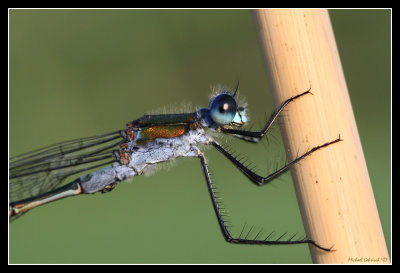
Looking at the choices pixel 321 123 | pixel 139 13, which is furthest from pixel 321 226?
pixel 139 13

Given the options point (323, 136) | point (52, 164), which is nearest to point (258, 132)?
point (323, 136)

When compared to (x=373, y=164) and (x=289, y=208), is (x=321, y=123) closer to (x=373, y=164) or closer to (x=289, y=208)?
(x=289, y=208)

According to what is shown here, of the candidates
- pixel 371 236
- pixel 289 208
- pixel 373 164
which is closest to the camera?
pixel 371 236

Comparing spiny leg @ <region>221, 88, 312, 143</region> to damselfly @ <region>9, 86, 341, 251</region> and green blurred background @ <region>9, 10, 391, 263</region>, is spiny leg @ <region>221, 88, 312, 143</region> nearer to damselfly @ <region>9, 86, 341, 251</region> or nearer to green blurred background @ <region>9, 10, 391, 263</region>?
damselfly @ <region>9, 86, 341, 251</region>

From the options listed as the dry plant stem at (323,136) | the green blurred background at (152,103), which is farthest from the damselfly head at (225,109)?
the green blurred background at (152,103)

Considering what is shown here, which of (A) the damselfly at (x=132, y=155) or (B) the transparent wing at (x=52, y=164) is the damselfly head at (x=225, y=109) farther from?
(B) the transparent wing at (x=52, y=164)

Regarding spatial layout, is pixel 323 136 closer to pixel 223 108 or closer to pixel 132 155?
pixel 223 108
